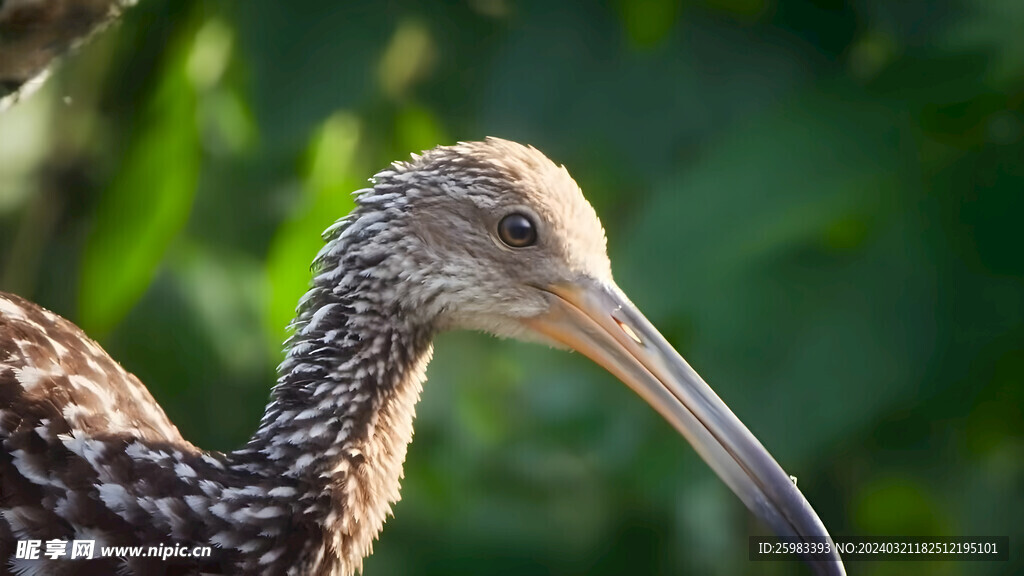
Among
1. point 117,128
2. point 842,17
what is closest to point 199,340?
point 117,128

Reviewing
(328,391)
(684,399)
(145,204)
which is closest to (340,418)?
(328,391)

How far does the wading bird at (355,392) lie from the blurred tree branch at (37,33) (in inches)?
15.1

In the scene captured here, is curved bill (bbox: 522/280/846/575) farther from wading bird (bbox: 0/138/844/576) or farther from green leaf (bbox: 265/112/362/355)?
green leaf (bbox: 265/112/362/355)

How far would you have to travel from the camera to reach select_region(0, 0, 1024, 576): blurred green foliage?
210 centimetres

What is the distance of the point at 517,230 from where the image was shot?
4.88 feet

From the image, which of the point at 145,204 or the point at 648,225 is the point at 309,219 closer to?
the point at 145,204

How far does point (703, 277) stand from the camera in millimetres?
2121

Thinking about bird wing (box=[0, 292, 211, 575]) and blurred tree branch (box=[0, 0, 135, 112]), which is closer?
bird wing (box=[0, 292, 211, 575])

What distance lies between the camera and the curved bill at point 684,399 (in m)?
1.41

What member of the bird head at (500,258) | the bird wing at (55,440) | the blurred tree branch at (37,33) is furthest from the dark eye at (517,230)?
the blurred tree branch at (37,33)

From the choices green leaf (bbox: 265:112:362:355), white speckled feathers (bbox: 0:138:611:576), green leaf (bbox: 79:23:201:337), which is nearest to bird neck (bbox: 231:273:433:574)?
white speckled feathers (bbox: 0:138:611:576)

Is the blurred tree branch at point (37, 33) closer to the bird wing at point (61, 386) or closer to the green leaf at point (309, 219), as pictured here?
Answer: the bird wing at point (61, 386)

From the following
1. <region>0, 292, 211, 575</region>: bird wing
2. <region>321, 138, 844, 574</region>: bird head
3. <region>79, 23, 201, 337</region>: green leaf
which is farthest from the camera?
<region>79, 23, 201, 337</region>: green leaf

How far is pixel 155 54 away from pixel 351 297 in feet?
2.98
